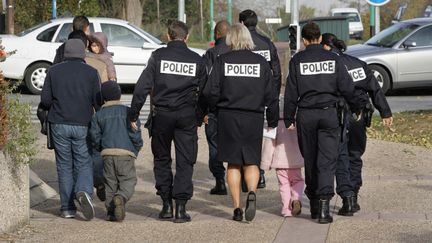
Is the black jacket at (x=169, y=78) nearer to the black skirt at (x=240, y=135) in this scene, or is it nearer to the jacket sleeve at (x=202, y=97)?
the jacket sleeve at (x=202, y=97)

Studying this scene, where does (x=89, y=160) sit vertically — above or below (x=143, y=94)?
below

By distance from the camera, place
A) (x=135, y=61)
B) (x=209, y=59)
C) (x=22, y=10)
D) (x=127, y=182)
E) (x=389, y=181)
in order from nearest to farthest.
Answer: (x=127, y=182)
(x=209, y=59)
(x=389, y=181)
(x=135, y=61)
(x=22, y=10)

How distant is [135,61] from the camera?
72.1 ft

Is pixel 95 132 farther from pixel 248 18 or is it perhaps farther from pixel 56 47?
pixel 56 47

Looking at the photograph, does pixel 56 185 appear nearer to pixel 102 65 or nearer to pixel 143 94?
pixel 102 65

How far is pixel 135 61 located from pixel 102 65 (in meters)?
10.9

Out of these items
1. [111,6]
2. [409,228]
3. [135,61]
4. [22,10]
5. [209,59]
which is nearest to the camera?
[409,228]

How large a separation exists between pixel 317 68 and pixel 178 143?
4.54 feet

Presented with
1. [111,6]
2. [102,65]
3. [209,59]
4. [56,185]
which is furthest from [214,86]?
[111,6]

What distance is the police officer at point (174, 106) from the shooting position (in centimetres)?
948

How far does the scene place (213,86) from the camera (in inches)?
373

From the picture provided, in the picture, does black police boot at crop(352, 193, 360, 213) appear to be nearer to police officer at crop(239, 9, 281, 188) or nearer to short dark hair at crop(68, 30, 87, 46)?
police officer at crop(239, 9, 281, 188)

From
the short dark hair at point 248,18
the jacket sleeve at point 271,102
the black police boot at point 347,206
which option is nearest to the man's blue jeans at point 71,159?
the jacket sleeve at point 271,102

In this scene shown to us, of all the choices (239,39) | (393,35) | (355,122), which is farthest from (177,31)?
(393,35)
